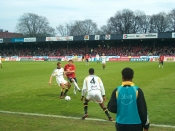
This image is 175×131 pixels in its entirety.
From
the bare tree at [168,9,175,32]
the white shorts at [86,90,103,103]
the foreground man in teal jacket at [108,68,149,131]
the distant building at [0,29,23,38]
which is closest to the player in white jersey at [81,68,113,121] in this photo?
the white shorts at [86,90,103,103]

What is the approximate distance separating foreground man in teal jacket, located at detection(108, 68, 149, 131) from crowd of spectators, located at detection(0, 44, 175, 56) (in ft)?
183

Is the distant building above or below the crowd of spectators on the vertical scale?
above

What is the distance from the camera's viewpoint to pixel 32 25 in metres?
107

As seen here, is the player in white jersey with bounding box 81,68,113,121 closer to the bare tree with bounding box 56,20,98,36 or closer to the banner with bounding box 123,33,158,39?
the banner with bounding box 123,33,158,39

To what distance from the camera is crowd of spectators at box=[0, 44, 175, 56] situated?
2472 inches

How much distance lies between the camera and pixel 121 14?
3868 inches

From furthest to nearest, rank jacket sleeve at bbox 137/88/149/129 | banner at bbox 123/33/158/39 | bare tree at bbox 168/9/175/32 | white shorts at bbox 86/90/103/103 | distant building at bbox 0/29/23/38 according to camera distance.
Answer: distant building at bbox 0/29/23/38 < bare tree at bbox 168/9/175/32 < banner at bbox 123/33/158/39 < white shorts at bbox 86/90/103/103 < jacket sleeve at bbox 137/88/149/129

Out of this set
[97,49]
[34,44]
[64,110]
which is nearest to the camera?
[64,110]

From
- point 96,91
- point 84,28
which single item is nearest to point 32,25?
point 84,28

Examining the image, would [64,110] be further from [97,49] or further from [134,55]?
[97,49]

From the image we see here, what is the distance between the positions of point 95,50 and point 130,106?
66.7 m

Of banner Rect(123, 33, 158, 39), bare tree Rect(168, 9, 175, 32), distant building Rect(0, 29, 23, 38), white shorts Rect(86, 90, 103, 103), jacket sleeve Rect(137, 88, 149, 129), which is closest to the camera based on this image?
jacket sleeve Rect(137, 88, 149, 129)

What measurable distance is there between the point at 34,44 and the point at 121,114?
77.9 meters

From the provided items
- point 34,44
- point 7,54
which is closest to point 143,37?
point 34,44
